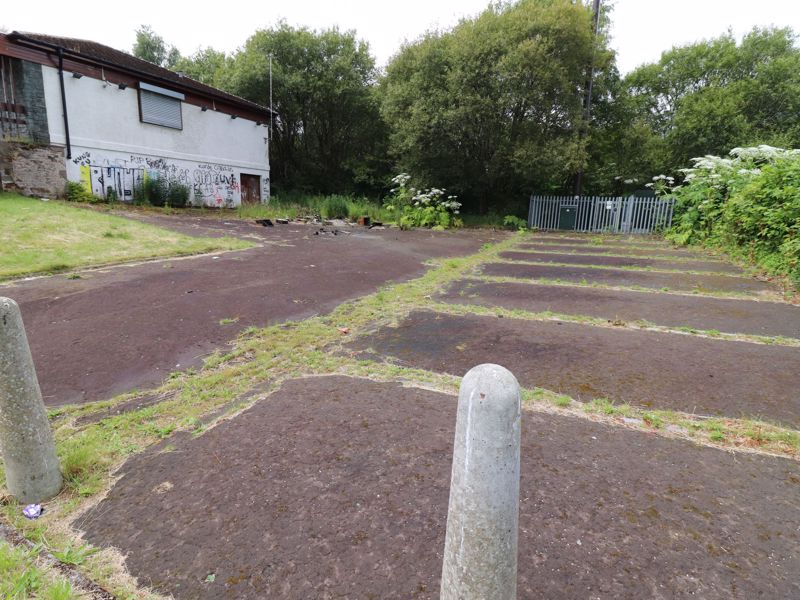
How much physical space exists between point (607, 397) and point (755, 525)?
1067 millimetres

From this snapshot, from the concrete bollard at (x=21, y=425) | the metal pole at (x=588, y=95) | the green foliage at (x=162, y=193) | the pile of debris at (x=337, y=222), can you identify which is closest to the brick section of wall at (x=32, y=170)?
the green foliage at (x=162, y=193)

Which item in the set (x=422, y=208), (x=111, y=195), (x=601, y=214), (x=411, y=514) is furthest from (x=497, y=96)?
(x=411, y=514)

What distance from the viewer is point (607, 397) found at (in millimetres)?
2670

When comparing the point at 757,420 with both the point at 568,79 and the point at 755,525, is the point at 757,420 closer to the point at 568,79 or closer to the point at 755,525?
the point at 755,525

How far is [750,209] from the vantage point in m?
8.06

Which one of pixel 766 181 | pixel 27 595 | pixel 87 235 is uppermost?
pixel 766 181

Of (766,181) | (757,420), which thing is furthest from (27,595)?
(766,181)

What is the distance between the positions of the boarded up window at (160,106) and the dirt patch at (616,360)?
17057 millimetres

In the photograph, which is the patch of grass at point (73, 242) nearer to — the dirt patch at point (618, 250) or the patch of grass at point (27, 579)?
the patch of grass at point (27, 579)

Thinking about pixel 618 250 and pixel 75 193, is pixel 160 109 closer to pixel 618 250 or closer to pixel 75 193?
pixel 75 193

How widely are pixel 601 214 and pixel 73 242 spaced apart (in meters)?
16.9

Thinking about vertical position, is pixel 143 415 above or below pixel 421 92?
below

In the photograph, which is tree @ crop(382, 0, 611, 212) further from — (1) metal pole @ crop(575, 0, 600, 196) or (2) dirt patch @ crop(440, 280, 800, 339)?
(2) dirt patch @ crop(440, 280, 800, 339)

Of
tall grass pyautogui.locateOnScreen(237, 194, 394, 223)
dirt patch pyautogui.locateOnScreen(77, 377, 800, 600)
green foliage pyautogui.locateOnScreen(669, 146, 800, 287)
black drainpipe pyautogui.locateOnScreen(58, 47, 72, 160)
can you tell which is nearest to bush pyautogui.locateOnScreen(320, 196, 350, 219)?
tall grass pyautogui.locateOnScreen(237, 194, 394, 223)
